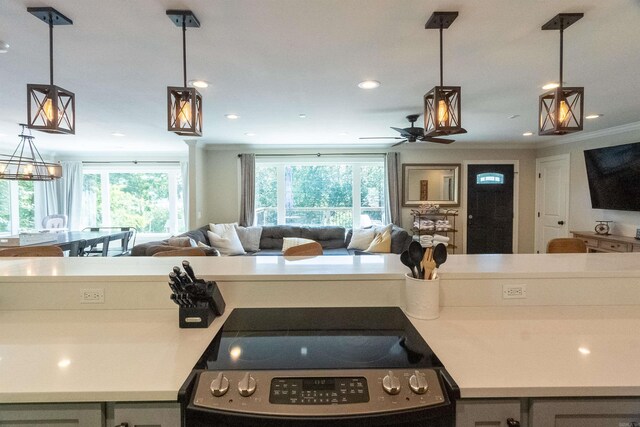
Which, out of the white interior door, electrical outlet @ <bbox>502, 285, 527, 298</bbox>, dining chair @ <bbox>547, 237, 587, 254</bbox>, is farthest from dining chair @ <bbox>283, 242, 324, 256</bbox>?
the white interior door

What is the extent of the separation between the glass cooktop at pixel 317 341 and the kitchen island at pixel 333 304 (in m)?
0.06

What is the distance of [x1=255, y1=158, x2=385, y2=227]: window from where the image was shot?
630 cm

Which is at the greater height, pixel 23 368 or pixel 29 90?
pixel 29 90

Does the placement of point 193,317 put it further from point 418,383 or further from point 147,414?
point 418,383

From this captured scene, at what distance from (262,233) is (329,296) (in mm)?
4628

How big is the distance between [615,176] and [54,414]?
19.4ft

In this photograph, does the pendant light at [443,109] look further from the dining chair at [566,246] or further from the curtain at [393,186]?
the curtain at [393,186]

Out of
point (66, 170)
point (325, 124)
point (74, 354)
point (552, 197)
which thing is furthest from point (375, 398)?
point (66, 170)

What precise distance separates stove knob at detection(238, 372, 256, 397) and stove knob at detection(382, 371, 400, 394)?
333 mm

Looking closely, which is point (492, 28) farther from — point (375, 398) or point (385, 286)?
point (375, 398)

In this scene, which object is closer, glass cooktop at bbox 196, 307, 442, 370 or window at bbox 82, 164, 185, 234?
glass cooktop at bbox 196, 307, 442, 370

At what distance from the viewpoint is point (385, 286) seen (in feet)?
4.62

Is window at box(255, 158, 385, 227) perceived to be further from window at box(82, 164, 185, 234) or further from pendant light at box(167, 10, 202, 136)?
pendant light at box(167, 10, 202, 136)

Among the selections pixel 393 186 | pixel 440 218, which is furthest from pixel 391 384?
pixel 440 218
